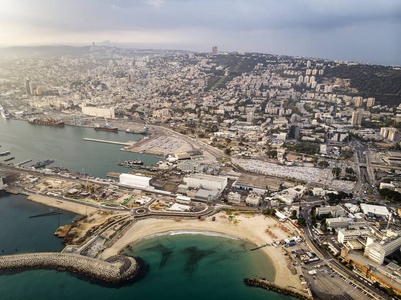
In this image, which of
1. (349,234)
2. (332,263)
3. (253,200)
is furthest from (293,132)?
(332,263)

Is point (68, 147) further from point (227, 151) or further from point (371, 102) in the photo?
point (371, 102)

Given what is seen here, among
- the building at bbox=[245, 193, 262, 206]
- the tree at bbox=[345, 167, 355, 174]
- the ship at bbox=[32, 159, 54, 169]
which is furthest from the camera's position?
the ship at bbox=[32, 159, 54, 169]

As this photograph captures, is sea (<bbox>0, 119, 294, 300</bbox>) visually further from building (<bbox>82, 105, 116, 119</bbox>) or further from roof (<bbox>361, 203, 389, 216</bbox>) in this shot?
building (<bbox>82, 105, 116, 119</bbox>)

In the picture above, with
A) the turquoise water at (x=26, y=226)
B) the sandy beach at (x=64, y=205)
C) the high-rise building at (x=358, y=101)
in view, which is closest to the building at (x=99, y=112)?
the turquoise water at (x=26, y=226)

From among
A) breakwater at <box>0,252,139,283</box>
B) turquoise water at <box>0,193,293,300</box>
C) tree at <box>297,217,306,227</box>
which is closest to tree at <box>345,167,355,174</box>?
tree at <box>297,217,306,227</box>

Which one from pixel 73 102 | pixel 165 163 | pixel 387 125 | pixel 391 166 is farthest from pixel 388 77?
pixel 73 102

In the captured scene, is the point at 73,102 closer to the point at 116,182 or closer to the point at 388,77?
the point at 116,182
